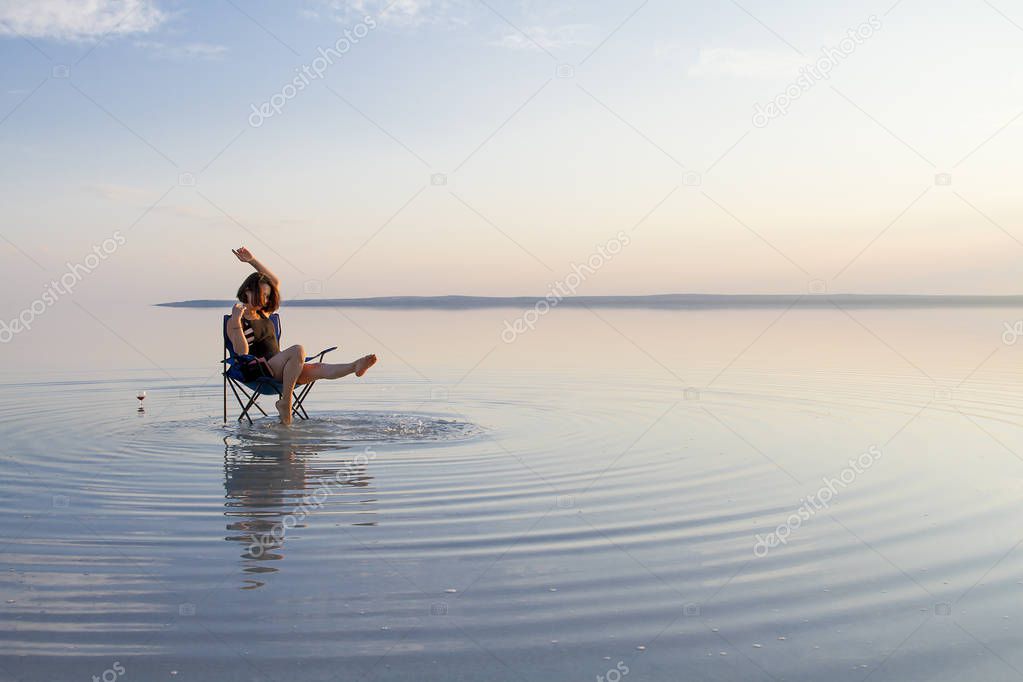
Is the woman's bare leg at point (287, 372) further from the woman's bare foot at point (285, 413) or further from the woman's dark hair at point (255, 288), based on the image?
the woman's dark hair at point (255, 288)

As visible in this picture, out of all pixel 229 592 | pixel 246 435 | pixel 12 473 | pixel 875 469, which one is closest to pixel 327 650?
pixel 229 592

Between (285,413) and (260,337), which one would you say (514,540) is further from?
(260,337)

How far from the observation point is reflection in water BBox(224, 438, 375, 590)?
166 inches

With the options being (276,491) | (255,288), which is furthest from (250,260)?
(276,491)

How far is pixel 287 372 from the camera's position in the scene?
8.12 metres

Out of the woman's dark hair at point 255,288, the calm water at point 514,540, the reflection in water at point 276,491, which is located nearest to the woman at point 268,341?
the woman's dark hair at point 255,288

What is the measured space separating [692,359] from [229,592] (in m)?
11.9

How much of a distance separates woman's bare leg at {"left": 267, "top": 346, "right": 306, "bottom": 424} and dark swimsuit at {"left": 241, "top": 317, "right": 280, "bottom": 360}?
313 millimetres

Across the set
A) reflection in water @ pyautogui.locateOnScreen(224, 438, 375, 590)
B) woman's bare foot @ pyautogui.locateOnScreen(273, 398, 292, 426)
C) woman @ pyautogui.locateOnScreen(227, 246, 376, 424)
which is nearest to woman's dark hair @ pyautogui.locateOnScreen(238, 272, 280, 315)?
woman @ pyautogui.locateOnScreen(227, 246, 376, 424)

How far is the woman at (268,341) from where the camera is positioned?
319 inches

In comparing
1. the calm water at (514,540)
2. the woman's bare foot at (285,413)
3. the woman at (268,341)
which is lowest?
the calm water at (514,540)

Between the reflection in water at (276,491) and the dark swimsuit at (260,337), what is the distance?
152 cm

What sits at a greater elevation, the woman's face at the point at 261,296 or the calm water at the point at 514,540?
the woman's face at the point at 261,296

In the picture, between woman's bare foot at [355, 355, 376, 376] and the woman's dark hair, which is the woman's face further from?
woman's bare foot at [355, 355, 376, 376]
